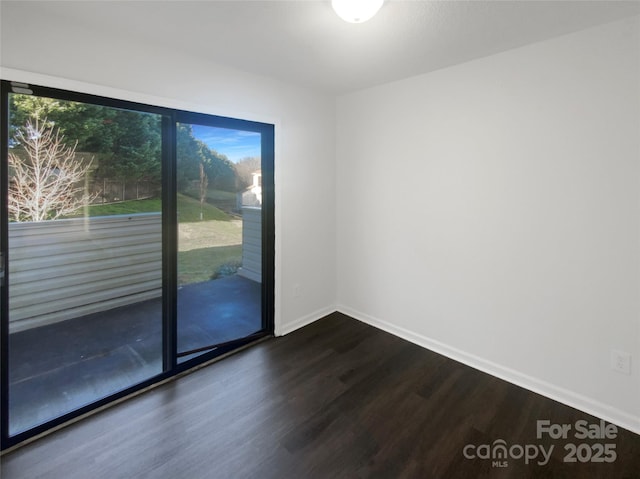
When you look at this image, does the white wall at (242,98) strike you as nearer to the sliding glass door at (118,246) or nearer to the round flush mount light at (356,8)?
the sliding glass door at (118,246)

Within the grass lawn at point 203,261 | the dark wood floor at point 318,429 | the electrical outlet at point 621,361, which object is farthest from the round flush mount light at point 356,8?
the electrical outlet at point 621,361

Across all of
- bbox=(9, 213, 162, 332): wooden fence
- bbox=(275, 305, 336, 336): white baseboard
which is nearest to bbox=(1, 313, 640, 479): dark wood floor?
bbox=(275, 305, 336, 336): white baseboard

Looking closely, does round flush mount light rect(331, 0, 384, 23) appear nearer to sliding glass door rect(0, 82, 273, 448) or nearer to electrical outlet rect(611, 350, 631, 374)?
sliding glass door rect(0, 82, 273, 448)

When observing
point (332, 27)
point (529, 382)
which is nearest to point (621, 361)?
point (529, 382)

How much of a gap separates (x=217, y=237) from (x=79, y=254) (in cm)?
101

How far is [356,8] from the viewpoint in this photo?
5.35 feet

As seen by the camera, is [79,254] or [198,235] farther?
[198,235]

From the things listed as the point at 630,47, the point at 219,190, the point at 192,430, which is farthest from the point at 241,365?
the point at 630,47

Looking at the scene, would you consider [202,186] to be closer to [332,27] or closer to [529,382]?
[332,27]

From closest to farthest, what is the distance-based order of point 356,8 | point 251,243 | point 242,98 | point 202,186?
point 356,8 < point 202,186 < point 242,98 < point 251,243

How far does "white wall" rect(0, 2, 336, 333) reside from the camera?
179cm

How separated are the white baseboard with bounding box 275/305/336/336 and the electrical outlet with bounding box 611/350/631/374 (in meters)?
2.47

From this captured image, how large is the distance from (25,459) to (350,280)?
9.42 ft

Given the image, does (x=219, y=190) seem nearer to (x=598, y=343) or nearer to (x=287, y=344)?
(x=287, y=344)
